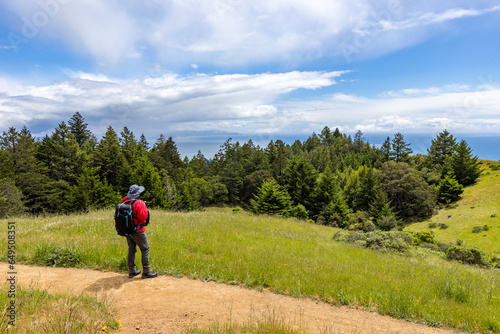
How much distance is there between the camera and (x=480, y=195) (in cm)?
5912

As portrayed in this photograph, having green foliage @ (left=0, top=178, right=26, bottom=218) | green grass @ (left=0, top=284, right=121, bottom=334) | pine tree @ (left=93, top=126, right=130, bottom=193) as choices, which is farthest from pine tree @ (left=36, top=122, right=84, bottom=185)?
green grass @ (left=0, top=284, right=121, bottom=334)

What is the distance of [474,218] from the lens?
49688mm

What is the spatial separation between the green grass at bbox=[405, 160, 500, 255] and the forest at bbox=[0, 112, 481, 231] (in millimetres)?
3441

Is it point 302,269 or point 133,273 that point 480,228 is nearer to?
point 302,269

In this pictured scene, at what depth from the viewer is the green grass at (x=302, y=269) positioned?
6480 mm

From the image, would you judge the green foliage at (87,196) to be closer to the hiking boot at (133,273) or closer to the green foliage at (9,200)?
the green foliage at (9,200)

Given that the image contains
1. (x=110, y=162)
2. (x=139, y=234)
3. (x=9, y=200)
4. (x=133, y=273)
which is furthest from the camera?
(x=110, y=162)

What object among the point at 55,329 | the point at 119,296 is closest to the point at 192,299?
the point at 119,296

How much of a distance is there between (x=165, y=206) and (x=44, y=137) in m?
34.6

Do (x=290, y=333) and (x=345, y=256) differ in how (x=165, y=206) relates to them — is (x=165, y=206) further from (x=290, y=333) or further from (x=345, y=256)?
(x=290, y=333)

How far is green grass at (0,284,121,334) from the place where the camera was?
385cm

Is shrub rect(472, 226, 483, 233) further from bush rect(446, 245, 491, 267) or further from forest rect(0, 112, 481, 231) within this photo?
bush rect(446, 245, 491, 267)

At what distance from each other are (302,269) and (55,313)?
6.41 m

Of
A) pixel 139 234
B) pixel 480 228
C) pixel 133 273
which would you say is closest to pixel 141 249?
pixel 139 234
